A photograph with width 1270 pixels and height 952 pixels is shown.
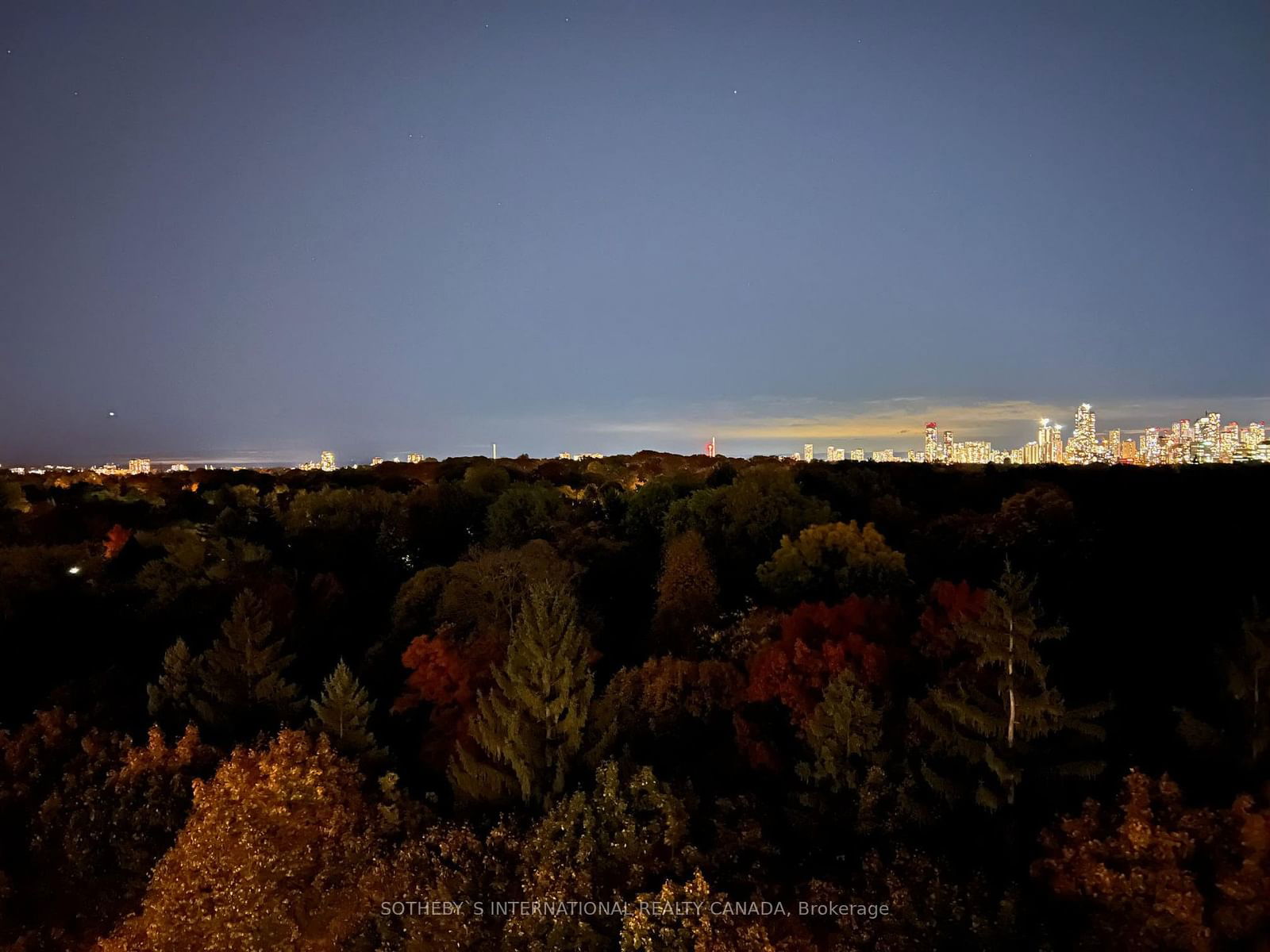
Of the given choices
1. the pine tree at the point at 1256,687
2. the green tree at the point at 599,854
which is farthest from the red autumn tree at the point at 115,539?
the pine tree at the point at 1256,687

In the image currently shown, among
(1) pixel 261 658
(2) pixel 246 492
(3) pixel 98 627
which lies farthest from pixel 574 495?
(1) pixel 261 658

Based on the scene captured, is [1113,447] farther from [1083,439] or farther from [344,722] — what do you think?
[344,722]

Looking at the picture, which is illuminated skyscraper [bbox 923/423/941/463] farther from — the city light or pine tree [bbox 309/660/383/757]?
pine tree [bbox 309/660/383/757]

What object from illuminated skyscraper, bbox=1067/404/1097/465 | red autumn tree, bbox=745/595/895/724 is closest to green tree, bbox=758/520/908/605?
red autumn tree, bbox=745/595/895/724

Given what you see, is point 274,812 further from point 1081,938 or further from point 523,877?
point 1081,938

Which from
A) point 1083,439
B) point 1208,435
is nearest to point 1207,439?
point 1208,435
